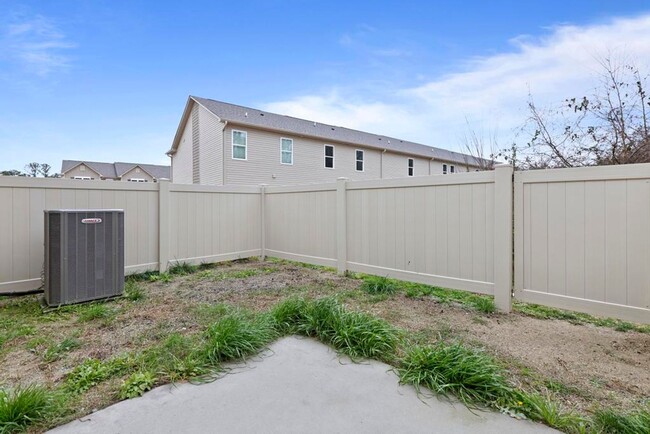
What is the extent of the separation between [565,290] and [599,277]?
32cm

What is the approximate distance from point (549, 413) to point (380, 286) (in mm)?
2887

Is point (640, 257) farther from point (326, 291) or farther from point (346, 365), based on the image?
point (326, 291)

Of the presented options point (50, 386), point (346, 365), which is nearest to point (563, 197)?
point (346, 365)

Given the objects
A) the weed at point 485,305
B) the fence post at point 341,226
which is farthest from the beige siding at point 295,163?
the weed at point 485,305

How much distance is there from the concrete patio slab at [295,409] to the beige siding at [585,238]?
83.9 inches

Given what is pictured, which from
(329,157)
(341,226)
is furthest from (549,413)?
(329,157)

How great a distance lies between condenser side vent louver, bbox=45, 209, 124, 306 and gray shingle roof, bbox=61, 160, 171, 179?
30.4 meters

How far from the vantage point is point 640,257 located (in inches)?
116

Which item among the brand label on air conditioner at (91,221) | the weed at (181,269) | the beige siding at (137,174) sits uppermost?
the beige siding at (137,174)

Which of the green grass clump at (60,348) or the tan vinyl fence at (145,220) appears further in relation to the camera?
the tan vinyl fence at (145,220)

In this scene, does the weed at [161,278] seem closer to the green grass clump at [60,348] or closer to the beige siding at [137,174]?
the green grass clump at [60,348]

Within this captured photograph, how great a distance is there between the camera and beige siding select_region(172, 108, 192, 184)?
15.4 metres

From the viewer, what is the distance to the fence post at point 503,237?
143 inches

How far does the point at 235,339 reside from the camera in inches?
102
